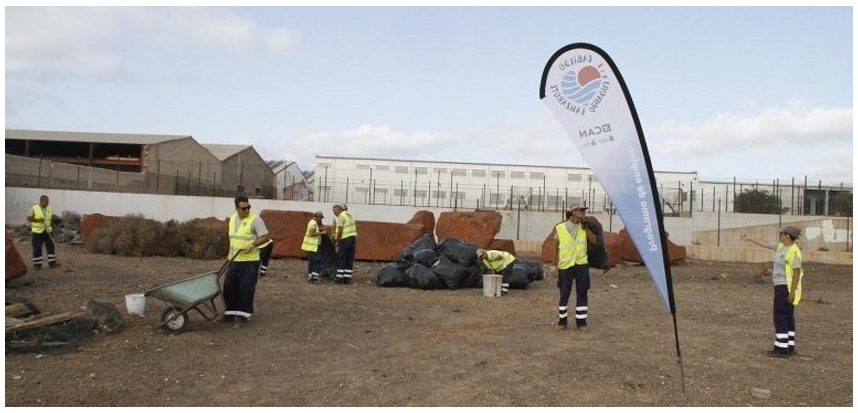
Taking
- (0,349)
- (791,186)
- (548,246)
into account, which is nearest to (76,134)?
(548,246)

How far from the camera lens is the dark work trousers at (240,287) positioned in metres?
7.80

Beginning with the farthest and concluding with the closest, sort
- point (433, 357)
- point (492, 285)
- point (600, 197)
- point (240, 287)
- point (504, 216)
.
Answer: point (600, 197) → point (504, 216) → point (492, 285) → point (240, 287) → point (433, 357)

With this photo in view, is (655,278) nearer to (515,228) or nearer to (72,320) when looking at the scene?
(72,320)

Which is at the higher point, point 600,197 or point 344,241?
point 600,197

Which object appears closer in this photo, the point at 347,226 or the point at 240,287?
the point at 240,287

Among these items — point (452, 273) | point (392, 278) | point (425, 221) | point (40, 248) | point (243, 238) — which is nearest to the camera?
point (243, 238)

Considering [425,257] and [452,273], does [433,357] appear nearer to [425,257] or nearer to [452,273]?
[452,273]

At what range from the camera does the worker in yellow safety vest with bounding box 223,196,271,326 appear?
7.74 meters

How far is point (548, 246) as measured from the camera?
62.2 feet

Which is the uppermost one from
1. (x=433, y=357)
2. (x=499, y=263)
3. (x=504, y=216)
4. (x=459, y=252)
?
(x=504, y=216)

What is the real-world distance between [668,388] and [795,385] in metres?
1.10

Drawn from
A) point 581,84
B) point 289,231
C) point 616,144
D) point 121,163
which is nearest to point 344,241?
point 289,231

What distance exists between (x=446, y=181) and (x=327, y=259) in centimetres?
3500

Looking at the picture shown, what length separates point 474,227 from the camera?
58.5 feet
